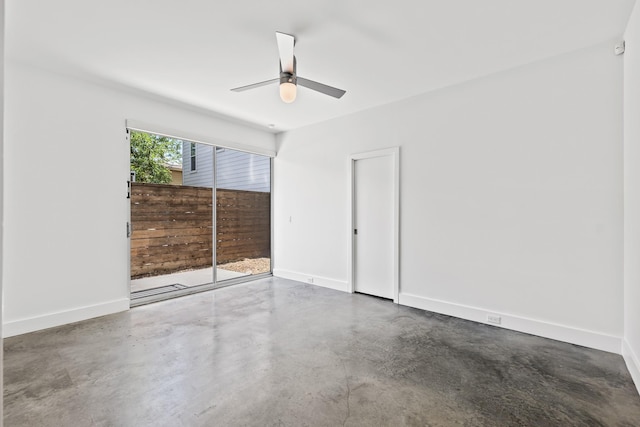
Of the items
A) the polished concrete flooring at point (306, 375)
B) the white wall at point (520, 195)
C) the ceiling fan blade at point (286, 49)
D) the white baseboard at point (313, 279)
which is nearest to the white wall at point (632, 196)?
the white wall at point (520, 195)

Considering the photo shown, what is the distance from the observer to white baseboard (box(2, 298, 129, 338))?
322 centimetres

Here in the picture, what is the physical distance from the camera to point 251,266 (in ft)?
19.3

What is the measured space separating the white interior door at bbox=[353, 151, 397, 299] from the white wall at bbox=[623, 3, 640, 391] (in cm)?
224

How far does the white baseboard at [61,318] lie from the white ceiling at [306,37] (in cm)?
262

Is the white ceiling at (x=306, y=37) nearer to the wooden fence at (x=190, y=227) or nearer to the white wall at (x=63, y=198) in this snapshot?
the white wall at (x=63, y=198)

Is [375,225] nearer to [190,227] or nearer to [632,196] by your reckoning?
[632,196]

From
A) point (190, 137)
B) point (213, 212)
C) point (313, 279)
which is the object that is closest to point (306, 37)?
point (190, 137)

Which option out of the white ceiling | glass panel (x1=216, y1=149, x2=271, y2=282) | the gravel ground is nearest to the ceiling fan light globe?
the white ceiling

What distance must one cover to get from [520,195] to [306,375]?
2.75m

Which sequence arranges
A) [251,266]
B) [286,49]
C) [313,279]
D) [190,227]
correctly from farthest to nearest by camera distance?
[251,266]
[313,279]
[190,227]
[286,49]

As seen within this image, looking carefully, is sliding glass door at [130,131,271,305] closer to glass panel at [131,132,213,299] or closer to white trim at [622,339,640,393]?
glass panel at [131,132,213,299]

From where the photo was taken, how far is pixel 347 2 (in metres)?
2.35

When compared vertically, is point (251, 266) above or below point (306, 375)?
above

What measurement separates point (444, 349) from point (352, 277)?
201 cm
